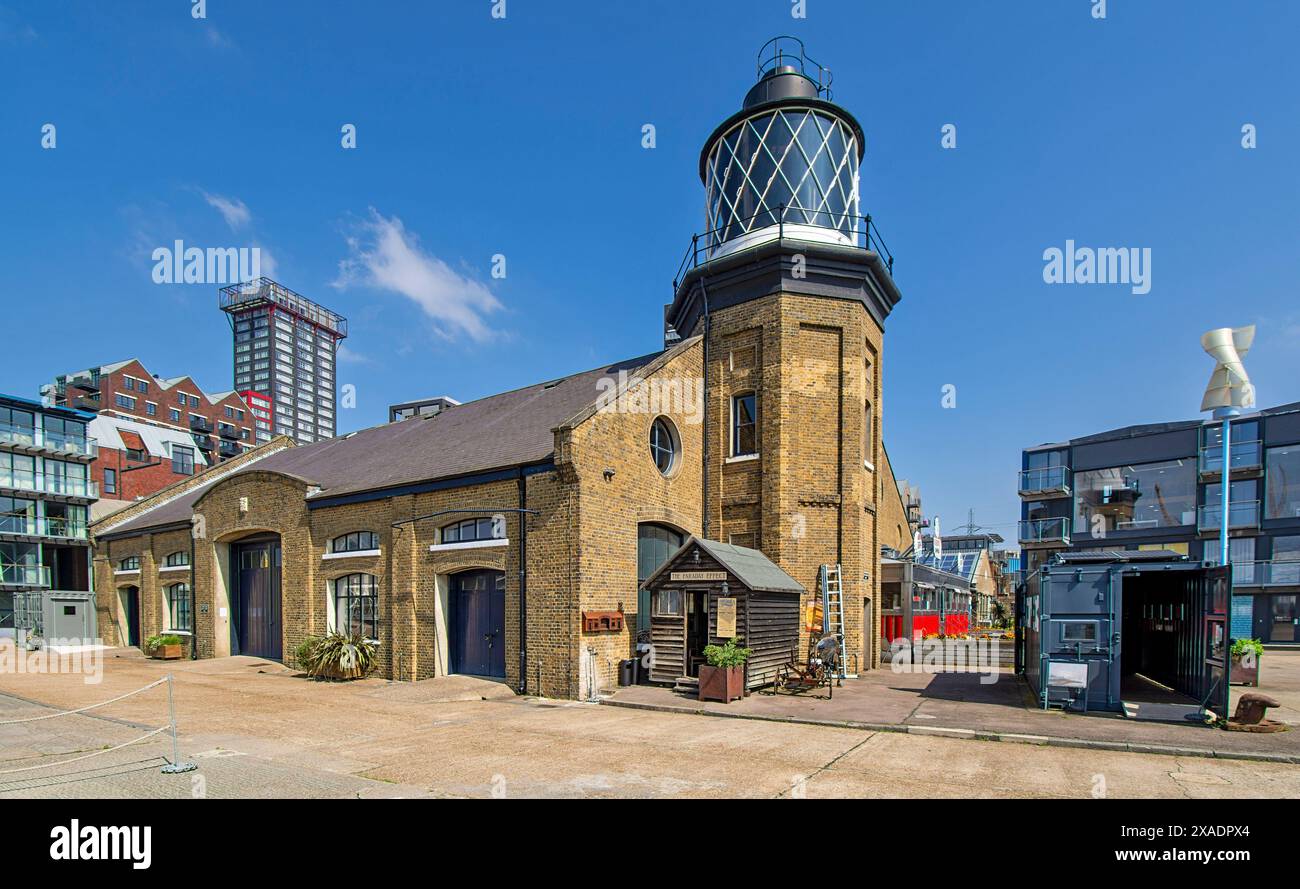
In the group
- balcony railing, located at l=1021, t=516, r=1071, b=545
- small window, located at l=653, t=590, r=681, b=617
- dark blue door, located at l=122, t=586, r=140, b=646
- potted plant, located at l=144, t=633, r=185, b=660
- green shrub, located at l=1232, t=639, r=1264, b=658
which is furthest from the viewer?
balcony railing, located at l=1021, t=516, r=1071, b=545

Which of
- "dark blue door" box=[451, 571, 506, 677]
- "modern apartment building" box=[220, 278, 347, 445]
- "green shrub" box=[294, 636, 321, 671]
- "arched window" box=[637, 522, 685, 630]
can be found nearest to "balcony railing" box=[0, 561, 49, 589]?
"green shrub" box=[294, 636, 321, 671]

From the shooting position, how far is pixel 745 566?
15.9 meters

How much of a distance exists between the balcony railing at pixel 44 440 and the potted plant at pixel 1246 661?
1939 inches

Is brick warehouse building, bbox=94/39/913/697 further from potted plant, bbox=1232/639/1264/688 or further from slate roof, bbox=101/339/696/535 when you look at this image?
potted plant, bbox=1232/639/1264/688

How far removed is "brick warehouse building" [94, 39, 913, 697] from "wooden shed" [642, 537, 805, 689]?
1158mm

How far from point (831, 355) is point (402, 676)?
14311 mm

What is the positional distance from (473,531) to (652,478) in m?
4.72

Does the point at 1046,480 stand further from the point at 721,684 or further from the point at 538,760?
the point at 538,760

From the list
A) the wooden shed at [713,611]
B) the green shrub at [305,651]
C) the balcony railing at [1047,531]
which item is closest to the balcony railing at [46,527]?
the green shrub at [305,651]

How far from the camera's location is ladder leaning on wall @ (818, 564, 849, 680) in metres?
18.3

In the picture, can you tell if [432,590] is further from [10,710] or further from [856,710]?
[856,710]

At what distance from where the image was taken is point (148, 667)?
75.3 ft

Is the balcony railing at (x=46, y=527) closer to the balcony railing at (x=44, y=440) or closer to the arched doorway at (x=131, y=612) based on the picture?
the balcony railing at (x=44, y=440)
